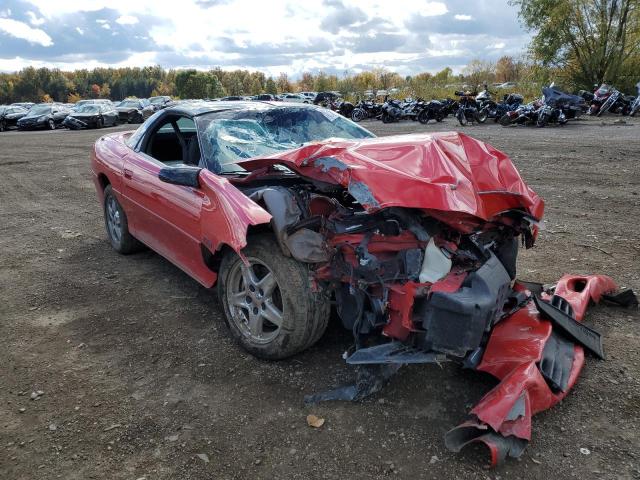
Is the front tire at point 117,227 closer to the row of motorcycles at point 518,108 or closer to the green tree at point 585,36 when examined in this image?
the row of motorcycles at point 518,108

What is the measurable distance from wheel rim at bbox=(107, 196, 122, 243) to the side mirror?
194cm

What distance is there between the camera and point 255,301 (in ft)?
10.2

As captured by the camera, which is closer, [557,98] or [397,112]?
[557,98]

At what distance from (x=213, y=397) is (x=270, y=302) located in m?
0.64

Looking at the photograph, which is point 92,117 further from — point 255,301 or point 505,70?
point 505,70

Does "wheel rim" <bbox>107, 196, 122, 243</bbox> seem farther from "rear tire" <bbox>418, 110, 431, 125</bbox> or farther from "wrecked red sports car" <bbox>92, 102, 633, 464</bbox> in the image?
"rear tire" <bbox>418, 110, 431, 125</bbox>

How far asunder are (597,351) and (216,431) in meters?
2.35

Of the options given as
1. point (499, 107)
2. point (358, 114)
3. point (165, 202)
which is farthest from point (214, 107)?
point (358, 114)

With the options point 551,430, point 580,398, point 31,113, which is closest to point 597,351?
point 580,398

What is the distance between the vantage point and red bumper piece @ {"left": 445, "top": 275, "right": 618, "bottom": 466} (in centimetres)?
229

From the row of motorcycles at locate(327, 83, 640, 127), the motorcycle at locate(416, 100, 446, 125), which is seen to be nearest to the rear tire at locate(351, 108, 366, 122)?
the row of motorcycles at locate(327, 83, 640, 127)

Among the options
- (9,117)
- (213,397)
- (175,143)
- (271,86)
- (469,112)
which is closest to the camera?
(213,397)

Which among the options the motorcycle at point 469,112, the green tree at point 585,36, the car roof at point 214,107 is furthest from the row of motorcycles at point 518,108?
the car roof at point 214,107

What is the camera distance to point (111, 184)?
4.99 metres
